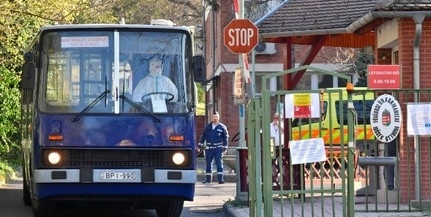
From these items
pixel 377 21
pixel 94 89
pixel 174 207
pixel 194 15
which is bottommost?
pixel 174 207

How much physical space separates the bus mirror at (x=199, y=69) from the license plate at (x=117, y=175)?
1.65m

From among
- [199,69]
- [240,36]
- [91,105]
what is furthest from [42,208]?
[240,36]

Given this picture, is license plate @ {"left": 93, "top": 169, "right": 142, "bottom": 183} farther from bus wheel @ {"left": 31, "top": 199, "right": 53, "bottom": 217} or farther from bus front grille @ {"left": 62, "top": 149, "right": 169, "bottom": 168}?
bus wheel @ {"left": 31, "top": 199, "right": 53, "bottom": 217}

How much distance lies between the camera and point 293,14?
22.1 m

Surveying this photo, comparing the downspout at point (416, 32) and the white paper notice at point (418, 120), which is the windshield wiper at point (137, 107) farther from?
the downspout at point (416, 32)

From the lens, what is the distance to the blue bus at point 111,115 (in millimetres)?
14812

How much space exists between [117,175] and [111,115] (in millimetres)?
840

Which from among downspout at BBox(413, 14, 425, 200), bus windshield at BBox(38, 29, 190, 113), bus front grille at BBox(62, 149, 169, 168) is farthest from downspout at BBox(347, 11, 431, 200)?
bus front grille at BBox(62, 149, 169, 168)

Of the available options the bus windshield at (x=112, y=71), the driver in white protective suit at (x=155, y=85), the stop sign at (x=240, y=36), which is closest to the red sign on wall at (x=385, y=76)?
the stop sign at (x=240, y=36)

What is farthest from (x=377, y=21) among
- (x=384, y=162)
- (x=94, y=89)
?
(x=94, y=89)

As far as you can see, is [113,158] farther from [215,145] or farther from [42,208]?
[215,145]

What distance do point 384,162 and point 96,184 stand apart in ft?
12.9

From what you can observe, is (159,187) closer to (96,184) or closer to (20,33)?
(96,184)

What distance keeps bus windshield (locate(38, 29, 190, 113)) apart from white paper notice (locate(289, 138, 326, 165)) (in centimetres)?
294
